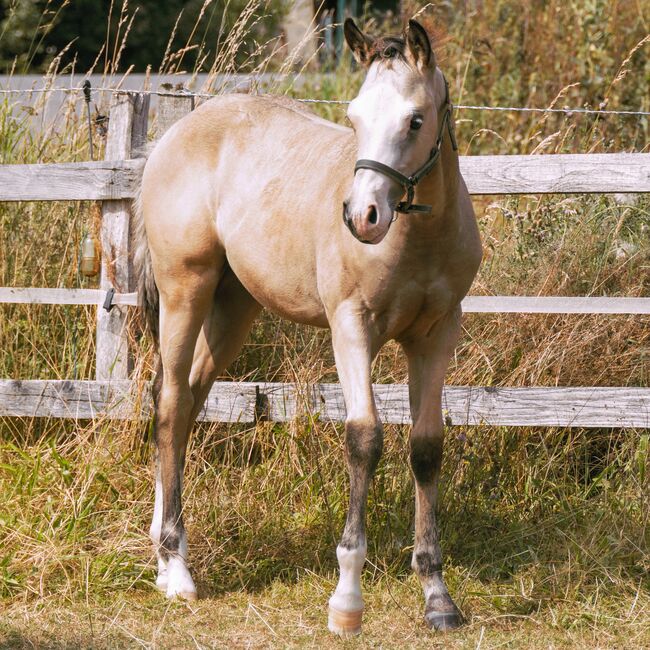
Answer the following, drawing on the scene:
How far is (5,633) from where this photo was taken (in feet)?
11.7

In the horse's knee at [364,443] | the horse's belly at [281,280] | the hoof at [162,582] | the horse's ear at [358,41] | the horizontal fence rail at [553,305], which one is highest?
the horse's ear at [358,41]

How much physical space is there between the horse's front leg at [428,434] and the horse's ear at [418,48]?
97cm

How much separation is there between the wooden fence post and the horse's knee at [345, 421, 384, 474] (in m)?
1.76

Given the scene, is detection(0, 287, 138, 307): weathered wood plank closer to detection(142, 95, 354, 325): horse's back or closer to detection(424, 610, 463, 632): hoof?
detection(142, 95, 354, 325): horse's back

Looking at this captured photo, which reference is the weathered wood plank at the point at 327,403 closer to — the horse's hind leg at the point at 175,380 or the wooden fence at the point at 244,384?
the wooden fence at the point at 244,384

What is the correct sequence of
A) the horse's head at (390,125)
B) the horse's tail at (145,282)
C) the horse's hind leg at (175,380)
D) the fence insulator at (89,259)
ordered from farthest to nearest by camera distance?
the fence insulator at (89,259), the horse's tail at (145,282), the horse's hind leg at (175,380), the horse's head at (390,125)

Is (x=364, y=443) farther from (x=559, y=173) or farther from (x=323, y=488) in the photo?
(x=559, y=173)

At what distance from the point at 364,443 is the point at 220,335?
4.22 ft

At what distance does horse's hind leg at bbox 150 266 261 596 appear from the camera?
4.58 metres

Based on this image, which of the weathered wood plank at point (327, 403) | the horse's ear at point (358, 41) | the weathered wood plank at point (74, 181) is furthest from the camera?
the weathered wood plank at point (74, 181)

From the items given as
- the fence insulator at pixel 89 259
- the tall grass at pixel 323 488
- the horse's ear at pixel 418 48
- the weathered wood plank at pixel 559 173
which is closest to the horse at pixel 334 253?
the horse's ear at pixel 418 48

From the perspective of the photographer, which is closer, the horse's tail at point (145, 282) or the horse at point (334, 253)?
the horse at point (334, 253)

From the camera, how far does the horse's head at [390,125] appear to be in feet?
10.1

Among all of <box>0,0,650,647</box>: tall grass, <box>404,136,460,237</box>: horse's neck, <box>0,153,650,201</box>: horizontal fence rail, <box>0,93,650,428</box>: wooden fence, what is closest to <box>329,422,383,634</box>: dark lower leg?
<box>0,0,650,647</box>: tall grass
